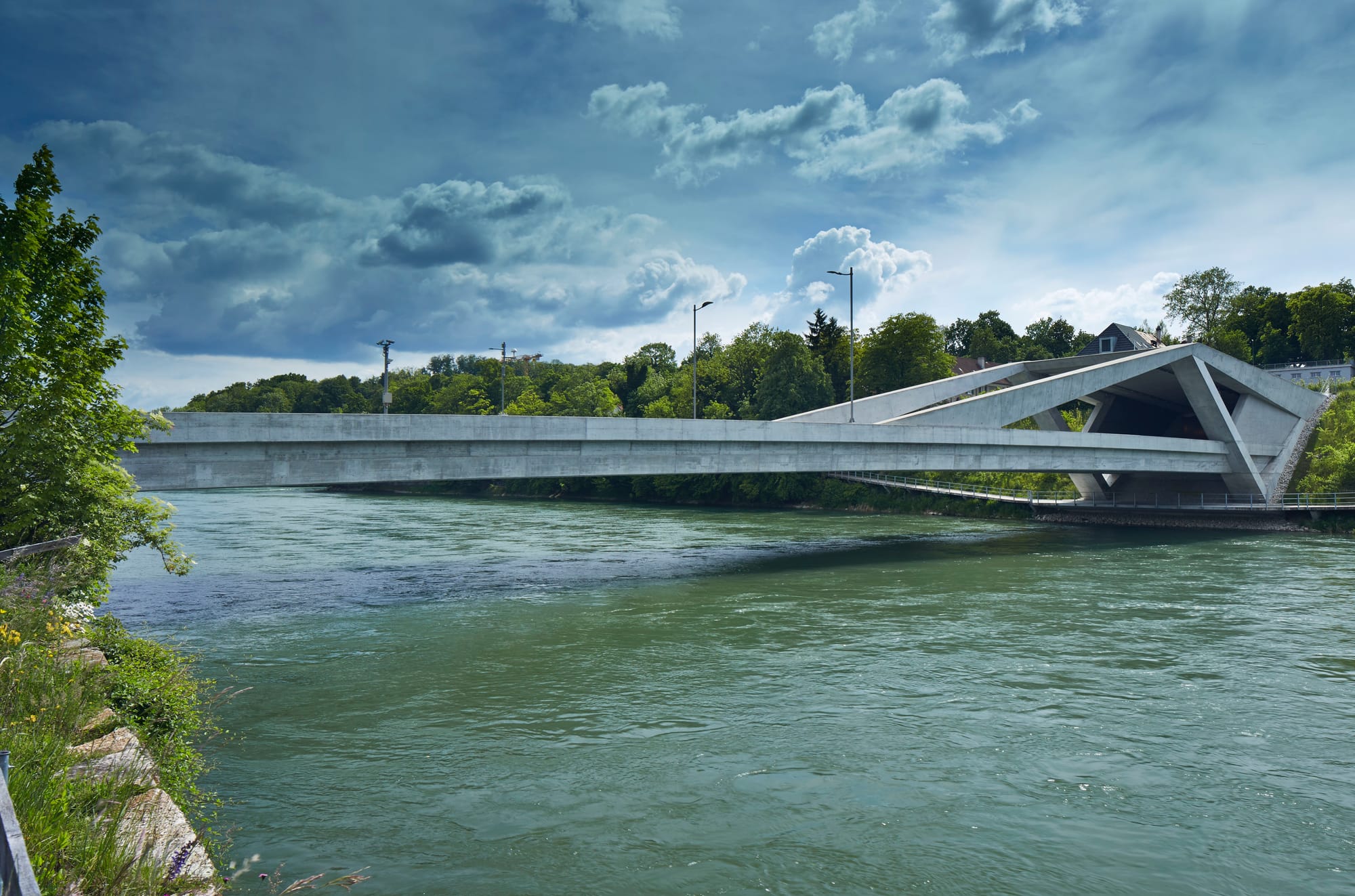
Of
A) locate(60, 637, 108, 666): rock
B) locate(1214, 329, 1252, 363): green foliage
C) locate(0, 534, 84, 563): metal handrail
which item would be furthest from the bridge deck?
locate(1214, 329, 1252, 363): green foliage

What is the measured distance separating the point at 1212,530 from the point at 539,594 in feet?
138

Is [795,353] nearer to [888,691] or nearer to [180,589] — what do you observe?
[180,589]

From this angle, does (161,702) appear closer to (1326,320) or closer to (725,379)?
(725,379)

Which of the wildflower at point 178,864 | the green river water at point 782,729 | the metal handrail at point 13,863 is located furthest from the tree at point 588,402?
the metal handrail at point 13,863

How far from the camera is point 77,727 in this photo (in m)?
7.55

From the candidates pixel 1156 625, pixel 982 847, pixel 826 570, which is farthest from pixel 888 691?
pixel 826 570

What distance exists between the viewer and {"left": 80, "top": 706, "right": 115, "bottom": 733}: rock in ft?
25.4

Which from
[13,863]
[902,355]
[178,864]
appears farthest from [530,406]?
[13,863]

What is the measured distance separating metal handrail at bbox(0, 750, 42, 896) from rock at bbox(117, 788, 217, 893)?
2467 mm

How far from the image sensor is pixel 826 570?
31.4m

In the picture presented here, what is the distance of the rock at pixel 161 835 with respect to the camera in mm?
5582

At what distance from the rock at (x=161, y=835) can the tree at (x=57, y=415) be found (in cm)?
972

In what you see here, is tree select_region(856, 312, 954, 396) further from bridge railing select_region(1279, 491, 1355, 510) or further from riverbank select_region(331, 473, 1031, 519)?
bridge railing select_region(1279, 491, 1355, 510)

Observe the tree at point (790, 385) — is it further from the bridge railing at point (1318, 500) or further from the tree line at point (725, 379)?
the bridge railing at point (1318, 500)
